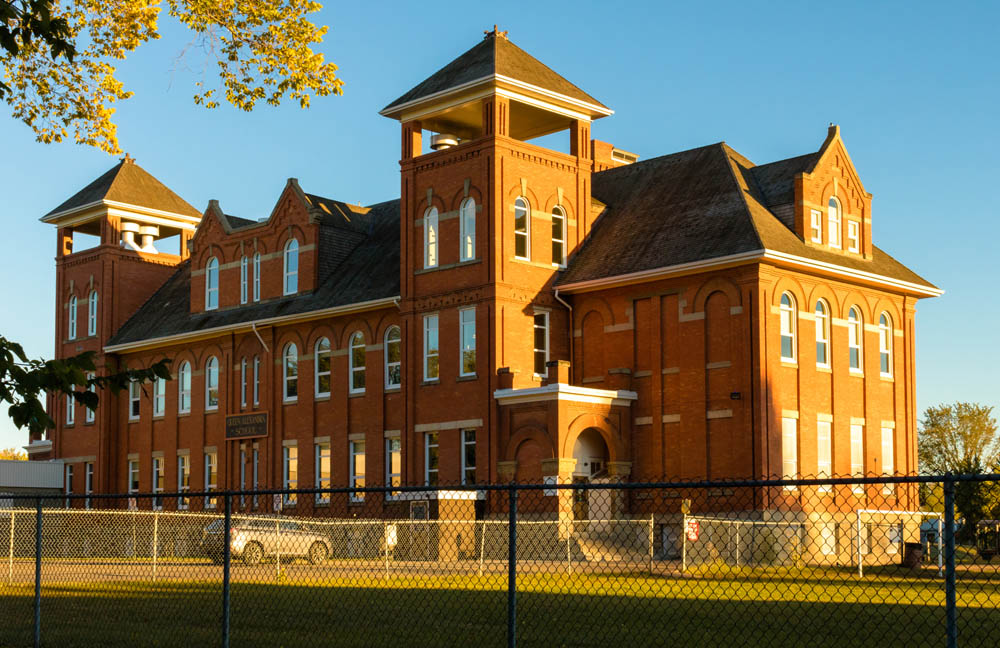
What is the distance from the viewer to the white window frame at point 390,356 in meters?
46.2

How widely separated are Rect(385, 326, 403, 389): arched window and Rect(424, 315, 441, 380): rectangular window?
2.06 metres

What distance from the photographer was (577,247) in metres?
45.2

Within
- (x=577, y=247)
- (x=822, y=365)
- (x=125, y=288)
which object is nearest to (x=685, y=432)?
(x=822, y=365)

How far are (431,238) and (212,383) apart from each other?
1420 cm

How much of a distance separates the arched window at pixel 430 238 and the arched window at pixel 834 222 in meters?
12.7

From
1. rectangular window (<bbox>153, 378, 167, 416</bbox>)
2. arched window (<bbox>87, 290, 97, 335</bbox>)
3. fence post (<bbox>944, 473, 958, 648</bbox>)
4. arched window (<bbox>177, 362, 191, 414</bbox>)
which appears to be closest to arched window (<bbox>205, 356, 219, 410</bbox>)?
arched window (<bbox>177, 362, 191, 414</bbox>)

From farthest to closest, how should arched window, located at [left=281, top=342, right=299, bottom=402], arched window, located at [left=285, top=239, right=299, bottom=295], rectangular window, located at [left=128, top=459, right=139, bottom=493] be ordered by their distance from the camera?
rectangular window, located at [left=128, top=459, right=139, bottom=493], arched window, located at [left=285, top=239, right=299, bottom=295], arched window, located at [left=281, top=342, right=299, bottom=402]

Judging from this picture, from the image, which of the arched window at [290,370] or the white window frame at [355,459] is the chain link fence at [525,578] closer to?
the white window frame at [355,459]

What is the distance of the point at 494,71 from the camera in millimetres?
42188

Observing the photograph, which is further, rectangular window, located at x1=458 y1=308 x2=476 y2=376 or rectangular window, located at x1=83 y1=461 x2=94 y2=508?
rectangular window, located at x1=83 y1=461 x2=94 y2=508

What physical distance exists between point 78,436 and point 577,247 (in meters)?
26.6

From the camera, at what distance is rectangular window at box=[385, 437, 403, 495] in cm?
4572

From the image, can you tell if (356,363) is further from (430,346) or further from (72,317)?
(72,317)

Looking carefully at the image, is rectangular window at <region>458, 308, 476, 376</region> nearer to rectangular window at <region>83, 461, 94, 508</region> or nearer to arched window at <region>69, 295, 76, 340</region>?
rectangular window at <region>83, 461, 94, 508</region>
